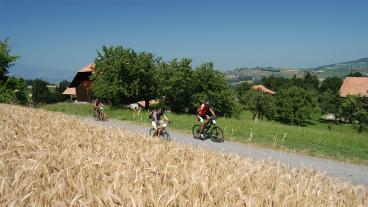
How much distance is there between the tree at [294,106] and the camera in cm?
6600

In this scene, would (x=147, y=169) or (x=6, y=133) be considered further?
(x=6, y=133)

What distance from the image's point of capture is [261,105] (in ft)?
247

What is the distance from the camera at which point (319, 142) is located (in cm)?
1978

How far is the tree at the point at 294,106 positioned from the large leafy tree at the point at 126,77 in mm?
31501

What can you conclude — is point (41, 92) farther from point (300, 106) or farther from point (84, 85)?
point (300, 106)

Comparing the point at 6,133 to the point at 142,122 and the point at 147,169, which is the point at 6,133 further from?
the point at 142,122

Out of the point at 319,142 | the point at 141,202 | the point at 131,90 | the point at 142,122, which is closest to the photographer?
the point at 141,202

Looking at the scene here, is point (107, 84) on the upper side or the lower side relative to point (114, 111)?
upper

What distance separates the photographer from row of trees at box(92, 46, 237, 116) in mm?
41250

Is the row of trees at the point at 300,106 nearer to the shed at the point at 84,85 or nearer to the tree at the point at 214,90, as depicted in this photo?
the tree at the point at 214,90

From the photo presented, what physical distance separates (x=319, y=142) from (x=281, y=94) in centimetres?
5185

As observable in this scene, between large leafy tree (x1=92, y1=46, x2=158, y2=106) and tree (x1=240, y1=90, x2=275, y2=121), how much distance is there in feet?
107

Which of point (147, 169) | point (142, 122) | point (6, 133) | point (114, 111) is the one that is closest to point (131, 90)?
point (114, 111)

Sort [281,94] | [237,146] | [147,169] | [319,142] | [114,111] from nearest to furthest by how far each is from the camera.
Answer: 1. [147,169]
2. [237,146]
3. [319,142]
4. [114,111]
5. [281,94]
